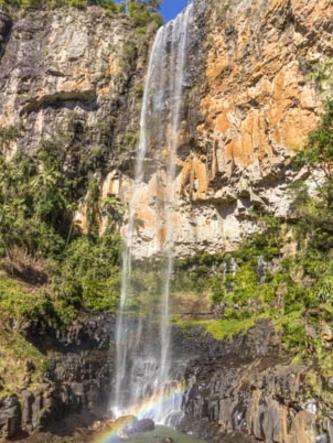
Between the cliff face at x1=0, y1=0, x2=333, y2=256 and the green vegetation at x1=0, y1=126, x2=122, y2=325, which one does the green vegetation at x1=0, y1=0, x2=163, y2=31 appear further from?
the green vegetation at x1=0, y1=126, x2=122, y2=325

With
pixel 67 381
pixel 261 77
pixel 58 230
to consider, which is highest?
pixel 261 77

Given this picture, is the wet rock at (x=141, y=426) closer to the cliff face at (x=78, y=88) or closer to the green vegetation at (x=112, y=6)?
the cliff face at (x=78, y=88)

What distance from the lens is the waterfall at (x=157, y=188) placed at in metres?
26.6

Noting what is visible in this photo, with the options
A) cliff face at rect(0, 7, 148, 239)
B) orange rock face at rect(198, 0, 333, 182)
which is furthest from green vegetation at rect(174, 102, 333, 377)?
cliff face at rect(0, 7, 148, 239)

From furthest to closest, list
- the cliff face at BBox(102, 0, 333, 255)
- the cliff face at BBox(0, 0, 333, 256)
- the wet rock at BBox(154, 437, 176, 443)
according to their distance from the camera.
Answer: the cliff face at BBox(0, 0, 333, 256) → the cliff face at BBox(102, 0, 333, 255) → the wet rock at BBox(154, 437, 176, 443)

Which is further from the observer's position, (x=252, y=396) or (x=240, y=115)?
(x=240, y=115)

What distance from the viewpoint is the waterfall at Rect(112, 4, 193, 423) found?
26594 mm

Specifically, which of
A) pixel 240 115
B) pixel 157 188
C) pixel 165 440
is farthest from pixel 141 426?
pixel 157 188

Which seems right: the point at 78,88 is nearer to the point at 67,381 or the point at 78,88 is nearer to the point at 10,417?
the point at 67,381

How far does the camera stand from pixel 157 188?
33625 mm

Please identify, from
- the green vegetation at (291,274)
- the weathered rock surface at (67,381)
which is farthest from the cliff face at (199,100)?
the weathered rock surface at (67,381)

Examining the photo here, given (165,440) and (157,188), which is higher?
(157,188)

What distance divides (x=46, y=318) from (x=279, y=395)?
39.1ft

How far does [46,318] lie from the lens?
2283 cm
